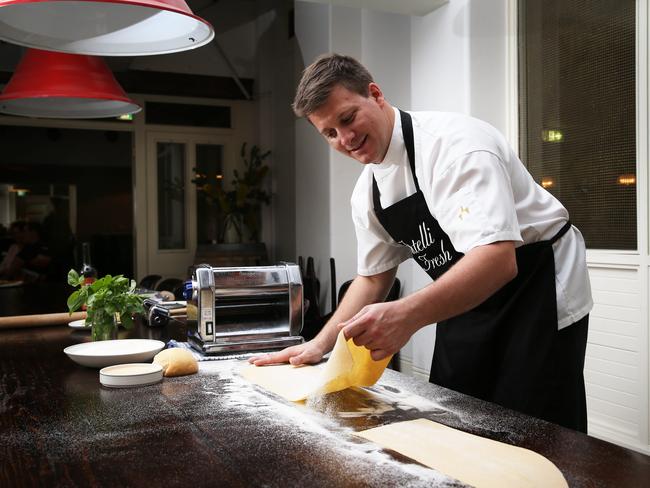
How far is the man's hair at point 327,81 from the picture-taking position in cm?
163

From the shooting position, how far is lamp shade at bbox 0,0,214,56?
186cm

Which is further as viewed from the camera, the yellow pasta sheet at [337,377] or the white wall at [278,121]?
the white wall at [278,121]

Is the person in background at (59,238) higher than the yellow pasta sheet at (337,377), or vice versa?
the person in background at (59,238)

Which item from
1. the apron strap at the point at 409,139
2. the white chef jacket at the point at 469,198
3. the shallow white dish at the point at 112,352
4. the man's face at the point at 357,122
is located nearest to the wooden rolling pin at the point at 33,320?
the shallow white dish at the point at 112,352

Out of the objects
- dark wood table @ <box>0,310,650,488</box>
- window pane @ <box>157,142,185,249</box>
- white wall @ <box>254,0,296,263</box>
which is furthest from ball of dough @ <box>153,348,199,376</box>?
window pane @ <box>157,142,185,249</box>

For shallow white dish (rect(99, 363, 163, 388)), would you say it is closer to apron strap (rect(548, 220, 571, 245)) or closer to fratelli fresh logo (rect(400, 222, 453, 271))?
fratelli fresh logo (rect(400, 222, 453, 271))

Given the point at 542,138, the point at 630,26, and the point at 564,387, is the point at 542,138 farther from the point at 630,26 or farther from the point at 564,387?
the point at 564,387

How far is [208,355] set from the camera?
1.98 metres

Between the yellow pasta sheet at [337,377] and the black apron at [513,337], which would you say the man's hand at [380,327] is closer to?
the yellow pasta sheet at [337,377]

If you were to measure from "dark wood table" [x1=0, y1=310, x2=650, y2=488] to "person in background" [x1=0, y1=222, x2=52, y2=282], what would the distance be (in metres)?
4.94

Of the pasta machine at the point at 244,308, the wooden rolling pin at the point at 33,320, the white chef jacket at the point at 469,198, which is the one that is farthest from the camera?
the wooden rolling pin at the point at 33,320

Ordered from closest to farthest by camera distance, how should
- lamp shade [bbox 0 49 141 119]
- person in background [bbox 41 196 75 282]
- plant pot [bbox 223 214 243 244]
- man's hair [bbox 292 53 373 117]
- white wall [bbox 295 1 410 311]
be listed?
man's hair [bbox 292 53 373 117], lamp shade [bbox 0 49 141 119], white wall [bbox 295 1 410 311], plant pot [bbox 223 214 243 244], person in background [bbox 41 196 75 282]

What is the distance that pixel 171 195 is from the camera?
25.3ft

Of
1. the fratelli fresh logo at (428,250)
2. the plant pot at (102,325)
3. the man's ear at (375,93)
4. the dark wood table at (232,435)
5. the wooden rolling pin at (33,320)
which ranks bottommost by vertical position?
the dark wood table at (232,435)
